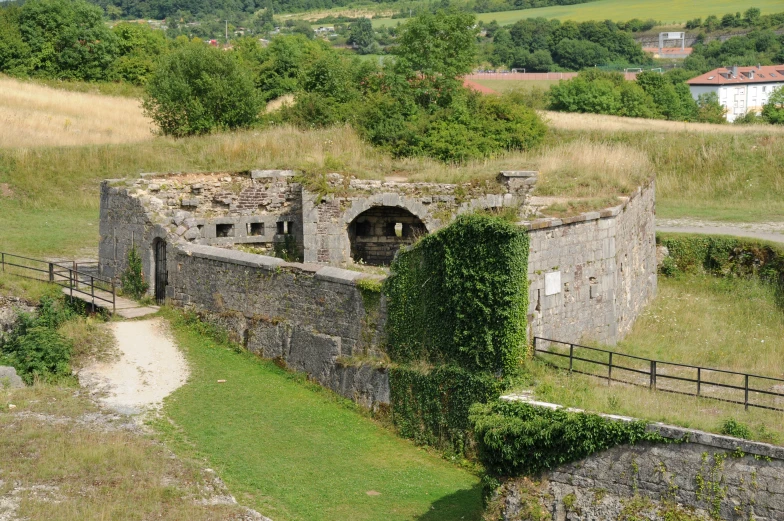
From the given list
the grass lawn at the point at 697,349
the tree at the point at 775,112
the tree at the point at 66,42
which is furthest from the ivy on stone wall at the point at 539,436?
the tree at the point at 775,112

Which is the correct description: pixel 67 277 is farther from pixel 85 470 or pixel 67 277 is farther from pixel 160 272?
pixel 85 470

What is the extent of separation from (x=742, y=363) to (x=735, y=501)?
6783 mm

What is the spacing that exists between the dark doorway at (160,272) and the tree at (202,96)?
481 inches

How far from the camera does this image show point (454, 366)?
17.7 metres

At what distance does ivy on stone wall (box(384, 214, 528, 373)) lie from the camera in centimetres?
1708

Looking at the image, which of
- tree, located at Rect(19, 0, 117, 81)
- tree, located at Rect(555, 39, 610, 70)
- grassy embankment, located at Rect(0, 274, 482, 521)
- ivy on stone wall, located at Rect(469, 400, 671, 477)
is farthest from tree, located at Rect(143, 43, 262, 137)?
tree, located at Rect(555, 39, 610, 70)

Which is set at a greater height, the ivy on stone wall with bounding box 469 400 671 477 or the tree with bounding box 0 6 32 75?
the tree with bounding box 0 6 32 75

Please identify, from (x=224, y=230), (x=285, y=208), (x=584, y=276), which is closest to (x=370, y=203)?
(x=285, y=208)

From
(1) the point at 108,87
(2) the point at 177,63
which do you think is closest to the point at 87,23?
(1) the point at 108,87

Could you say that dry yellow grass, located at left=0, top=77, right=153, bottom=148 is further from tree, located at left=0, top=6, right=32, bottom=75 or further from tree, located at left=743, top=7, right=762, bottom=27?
tree, located at left=743, top=7, right=762, bottom=27

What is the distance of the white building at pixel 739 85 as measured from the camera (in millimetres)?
115312

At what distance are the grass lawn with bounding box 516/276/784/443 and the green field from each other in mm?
135634

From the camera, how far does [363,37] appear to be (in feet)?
518

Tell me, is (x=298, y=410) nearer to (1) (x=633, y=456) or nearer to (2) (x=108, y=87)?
(1) (x=633, y=456)
